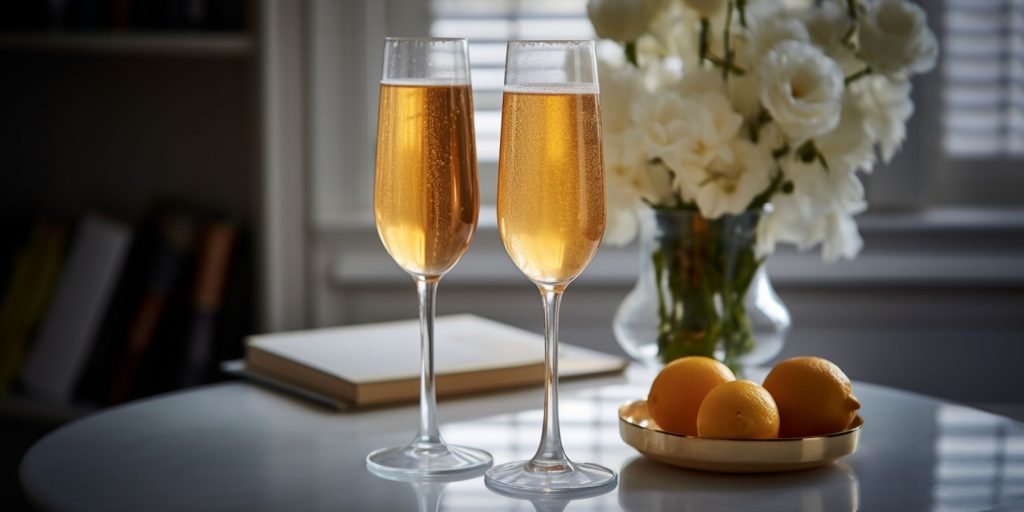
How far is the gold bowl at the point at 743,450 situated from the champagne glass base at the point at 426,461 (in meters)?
0.12

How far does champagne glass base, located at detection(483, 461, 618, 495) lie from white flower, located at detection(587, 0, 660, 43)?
43 cm

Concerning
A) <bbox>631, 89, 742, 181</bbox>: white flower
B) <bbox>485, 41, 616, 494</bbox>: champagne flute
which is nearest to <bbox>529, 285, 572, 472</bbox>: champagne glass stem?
<bbox>485, 41, 616, 494</bbox>: champagne flute

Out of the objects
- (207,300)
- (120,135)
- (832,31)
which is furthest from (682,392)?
(120,135)

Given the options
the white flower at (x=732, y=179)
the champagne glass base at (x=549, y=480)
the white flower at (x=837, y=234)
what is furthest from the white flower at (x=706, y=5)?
the champagne glass base at (x=549, y=480)

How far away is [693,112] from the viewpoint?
1083mm

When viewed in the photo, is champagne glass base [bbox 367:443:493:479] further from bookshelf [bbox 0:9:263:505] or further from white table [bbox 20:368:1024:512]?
bookshelf [bbox 0:9:263:505]

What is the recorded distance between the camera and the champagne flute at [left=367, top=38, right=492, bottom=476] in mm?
879

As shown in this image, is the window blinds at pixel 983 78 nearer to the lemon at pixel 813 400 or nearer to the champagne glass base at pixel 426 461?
the lemon at pixel 813 400

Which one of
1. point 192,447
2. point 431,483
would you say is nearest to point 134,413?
point 192,447

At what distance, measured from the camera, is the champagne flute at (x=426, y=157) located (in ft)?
2.89

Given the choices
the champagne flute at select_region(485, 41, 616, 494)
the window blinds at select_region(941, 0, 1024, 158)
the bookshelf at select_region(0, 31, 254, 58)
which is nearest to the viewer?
the champagne flute at select_region(485, 41, 616, 494)

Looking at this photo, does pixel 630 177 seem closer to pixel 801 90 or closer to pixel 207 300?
pixel 801 90

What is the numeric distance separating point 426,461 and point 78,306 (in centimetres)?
133

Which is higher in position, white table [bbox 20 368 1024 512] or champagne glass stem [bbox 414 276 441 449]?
champagne glass stem [bbox 414 276 441 449]
